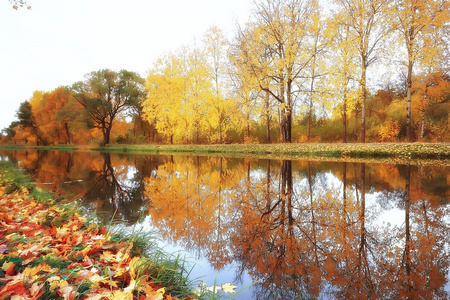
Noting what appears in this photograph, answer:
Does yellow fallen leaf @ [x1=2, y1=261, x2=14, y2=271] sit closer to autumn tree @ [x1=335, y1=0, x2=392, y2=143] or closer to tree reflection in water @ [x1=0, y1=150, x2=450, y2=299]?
tree reflection in water @ [x1=0, y1=150, x2=450, y2=299]

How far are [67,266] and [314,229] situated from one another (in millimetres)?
3006

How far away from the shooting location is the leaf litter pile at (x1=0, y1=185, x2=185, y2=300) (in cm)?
157

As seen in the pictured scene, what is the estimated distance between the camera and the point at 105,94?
121 ft

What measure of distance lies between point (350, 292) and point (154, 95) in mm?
28817

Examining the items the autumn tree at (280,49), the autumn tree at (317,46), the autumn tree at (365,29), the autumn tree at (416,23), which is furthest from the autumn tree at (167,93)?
the autumn tree at (416,23)

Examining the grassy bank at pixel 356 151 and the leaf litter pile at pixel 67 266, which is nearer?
the leaf litter pile at pixel 67 266

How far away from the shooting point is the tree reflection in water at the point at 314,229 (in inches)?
89.6

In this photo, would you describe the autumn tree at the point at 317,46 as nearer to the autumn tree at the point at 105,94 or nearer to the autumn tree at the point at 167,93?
the autumn tree at the point at 167,93

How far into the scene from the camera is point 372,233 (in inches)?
132

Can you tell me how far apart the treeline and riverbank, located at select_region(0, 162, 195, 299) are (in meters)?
15.9

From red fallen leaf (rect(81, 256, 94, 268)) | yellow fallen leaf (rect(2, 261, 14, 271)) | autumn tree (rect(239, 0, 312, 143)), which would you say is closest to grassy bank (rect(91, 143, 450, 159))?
autumn tree (rect(239, 0, 312, 143))

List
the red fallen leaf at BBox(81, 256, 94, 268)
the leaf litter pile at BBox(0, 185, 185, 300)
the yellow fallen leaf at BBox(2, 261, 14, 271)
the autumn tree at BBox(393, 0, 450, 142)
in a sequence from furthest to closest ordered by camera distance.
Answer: the autumn tree at BBox(393, 0, 450, 142)
the red fallen leaf at BBox(81, 256, 94, 268)
the yellow fallen leaf at BBox(2, 261, 14, 271)
the leaf litter pile at BBox(0, 185, 185, 300)

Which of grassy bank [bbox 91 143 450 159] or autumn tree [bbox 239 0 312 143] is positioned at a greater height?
autumn tree [bbox 239 0 312 143]

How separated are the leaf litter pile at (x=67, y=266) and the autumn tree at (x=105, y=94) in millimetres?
36847
